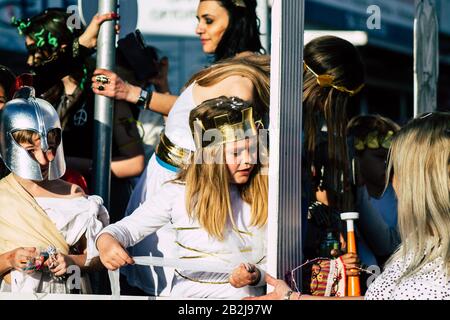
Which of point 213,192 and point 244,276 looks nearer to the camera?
point 244,276

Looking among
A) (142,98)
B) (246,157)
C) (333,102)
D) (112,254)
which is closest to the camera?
(112,254)

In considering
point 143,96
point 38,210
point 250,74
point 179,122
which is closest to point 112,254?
point 38,210

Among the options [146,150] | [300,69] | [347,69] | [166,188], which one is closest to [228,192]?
[166,188]

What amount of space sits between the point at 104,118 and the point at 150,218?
2.38 ft

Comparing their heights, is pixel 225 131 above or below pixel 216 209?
above

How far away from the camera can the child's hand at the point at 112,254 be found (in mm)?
3430

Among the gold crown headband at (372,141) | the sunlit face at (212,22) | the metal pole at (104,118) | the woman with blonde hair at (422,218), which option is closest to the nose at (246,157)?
the metal pole at (104,118)

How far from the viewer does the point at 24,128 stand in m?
3.73

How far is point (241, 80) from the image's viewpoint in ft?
13.1

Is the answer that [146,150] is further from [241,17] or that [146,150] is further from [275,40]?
[275,40]

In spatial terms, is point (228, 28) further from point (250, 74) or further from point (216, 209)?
point (216, 209)

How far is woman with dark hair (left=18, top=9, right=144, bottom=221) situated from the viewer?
14.5 ft

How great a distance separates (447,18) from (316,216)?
588 centimetres

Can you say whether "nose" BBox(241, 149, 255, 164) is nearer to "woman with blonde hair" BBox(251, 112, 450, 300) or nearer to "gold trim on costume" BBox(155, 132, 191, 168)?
"gold trim on costume" BBox(155, 132, 191, 168)
